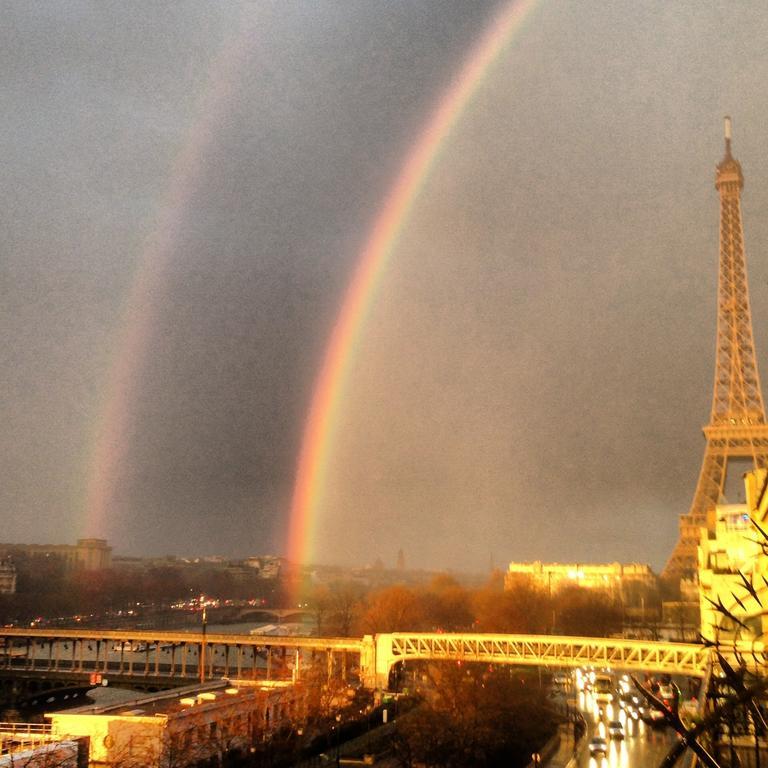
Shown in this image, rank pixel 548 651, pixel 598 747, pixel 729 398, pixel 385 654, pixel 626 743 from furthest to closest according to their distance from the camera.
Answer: pixel 729 398 < pixel 385 654 < pixel 548 651 < pixel 626 743 < pixel 598 747

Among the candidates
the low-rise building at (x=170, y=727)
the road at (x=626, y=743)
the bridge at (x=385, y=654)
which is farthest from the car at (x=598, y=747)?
the low-rise building at (x=170, y=727)

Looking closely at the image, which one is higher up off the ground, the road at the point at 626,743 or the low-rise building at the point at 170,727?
the low-rise building at the point at 170,727

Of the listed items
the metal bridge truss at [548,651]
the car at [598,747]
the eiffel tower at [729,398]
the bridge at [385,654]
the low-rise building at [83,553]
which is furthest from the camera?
the low-rise building at [83,553]

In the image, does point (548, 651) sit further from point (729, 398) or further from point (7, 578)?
point (7, 578)

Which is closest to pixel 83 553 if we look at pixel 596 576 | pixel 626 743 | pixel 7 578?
pixel 7 578

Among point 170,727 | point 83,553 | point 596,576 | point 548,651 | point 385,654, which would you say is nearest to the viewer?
point 170,727

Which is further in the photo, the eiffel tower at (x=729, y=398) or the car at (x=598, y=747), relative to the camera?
the eiffel tower at (x=729, y=398)

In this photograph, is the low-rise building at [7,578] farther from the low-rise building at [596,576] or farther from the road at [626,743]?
the road at [626,743]
